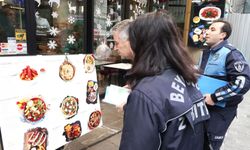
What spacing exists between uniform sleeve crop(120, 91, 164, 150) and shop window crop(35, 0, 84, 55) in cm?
374

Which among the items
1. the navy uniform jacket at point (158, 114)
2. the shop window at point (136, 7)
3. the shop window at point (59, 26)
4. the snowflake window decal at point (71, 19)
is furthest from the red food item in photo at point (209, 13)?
the navy uniform jacket at point (158, 114)

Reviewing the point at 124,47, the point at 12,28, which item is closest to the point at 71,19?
the point at 12,28

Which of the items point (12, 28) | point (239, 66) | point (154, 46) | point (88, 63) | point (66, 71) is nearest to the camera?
point (154, 46)

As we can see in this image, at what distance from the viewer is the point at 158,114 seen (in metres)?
1.09

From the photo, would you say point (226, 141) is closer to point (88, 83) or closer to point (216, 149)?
point (216, 149)

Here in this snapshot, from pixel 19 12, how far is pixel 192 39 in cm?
617

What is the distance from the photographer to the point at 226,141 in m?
4.11

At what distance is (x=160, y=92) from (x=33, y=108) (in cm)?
165

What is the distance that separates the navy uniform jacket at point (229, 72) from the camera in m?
2.24

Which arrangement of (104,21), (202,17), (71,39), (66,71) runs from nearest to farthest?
(66,71), (71,39), (104,21), (202,17)

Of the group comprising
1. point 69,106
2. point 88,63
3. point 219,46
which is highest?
point 219,46

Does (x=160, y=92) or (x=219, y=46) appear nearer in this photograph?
(x=160, y=92)

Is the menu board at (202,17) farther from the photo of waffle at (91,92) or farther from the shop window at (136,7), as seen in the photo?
the photo of waffle at (91,92)

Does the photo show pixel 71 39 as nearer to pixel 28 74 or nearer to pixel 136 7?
pixel 136 7
